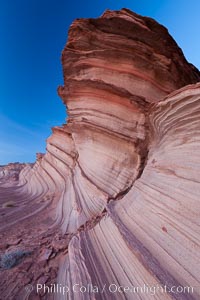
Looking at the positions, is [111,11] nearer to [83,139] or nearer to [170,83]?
[170,83]

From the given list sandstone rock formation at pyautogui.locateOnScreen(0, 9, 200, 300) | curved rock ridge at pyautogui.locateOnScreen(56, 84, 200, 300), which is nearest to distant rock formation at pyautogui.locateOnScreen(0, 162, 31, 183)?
sandstone rock formation at pyautogui.locateOnScreen(0, 9, 200, 300)

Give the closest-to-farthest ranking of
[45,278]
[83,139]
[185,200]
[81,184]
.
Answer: [185,200]
[45,278]
[81,184]
[83,139]

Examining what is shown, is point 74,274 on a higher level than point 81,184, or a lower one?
lower

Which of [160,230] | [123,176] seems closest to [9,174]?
[123,176]

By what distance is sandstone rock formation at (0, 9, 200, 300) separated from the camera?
223 cm

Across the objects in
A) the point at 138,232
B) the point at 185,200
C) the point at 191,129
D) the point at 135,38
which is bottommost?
the point at 138,232

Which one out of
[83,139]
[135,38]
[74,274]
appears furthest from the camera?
[83,139]

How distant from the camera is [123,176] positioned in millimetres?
4910

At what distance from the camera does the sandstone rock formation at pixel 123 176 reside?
7.32 ft

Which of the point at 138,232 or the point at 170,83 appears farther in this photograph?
the point at 170,83

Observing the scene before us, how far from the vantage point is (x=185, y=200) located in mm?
2279

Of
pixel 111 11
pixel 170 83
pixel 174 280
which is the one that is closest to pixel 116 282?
pixel 174 280

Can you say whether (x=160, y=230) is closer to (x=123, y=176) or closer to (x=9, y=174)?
(x=123, y=176)

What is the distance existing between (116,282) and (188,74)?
21.5ft
